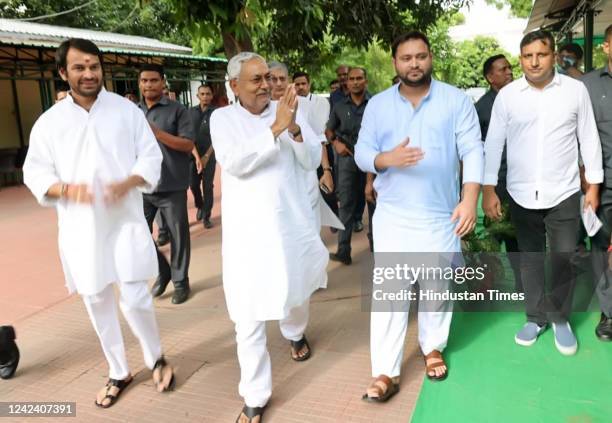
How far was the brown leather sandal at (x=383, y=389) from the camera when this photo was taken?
9.26ft

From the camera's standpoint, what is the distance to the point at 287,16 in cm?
387

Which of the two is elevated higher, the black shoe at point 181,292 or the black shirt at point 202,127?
the black shirt at point 202,127

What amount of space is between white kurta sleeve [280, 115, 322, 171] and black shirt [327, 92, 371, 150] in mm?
2397

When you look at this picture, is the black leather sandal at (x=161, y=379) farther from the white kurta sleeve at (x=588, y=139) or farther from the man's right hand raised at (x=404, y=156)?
the white kurta sleeve at (x=588, y=139)

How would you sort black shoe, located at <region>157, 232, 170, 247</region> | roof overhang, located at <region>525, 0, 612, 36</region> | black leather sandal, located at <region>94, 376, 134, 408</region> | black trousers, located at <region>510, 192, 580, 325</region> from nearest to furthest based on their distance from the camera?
black leather sandal, located at <region>94, 376, 134, 408</region>
black trousers, located at <region>510, 192, 580, 325</region>
black shoe, located at <region>157, 232, 170, 247</region>
roof overhang, located at <region>525, 0, 612, 36</region>

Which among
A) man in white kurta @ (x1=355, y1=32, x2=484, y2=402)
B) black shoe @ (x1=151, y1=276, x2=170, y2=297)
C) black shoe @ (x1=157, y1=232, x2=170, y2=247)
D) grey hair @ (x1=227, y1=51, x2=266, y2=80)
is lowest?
black shoe @ (x1=151, y1=276, x2=170, y2=297)

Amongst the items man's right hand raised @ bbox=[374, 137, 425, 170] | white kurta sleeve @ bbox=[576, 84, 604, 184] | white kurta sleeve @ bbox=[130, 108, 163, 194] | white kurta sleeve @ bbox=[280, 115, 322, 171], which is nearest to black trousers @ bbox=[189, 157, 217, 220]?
white kurta sleeve @ bbox=[130, 108, 163, 194]

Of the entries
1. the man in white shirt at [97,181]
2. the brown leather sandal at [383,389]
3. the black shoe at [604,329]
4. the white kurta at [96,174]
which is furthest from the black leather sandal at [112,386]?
the black shoe at [604,329]

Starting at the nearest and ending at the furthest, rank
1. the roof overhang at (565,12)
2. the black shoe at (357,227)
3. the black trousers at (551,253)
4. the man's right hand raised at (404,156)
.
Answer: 1. the man's right hand raised at (404,156)
2. the black trousers at (551,253)
3. the black shoe at (357,227)
4. the roof overhang at (565,12)

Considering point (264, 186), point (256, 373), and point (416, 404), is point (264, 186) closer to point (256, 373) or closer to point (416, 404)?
point (256, 373)

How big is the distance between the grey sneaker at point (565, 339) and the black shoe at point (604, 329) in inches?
7.3

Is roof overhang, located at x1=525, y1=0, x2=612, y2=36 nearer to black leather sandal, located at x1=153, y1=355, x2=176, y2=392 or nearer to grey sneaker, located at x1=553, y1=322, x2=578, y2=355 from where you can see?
grey sneaker, located at x1=553, y1=322, x2=578, y2=355

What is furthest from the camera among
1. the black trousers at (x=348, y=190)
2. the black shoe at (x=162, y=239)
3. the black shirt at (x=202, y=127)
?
the black shirt at (x=202, y=127)

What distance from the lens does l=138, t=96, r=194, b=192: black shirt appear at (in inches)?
174
